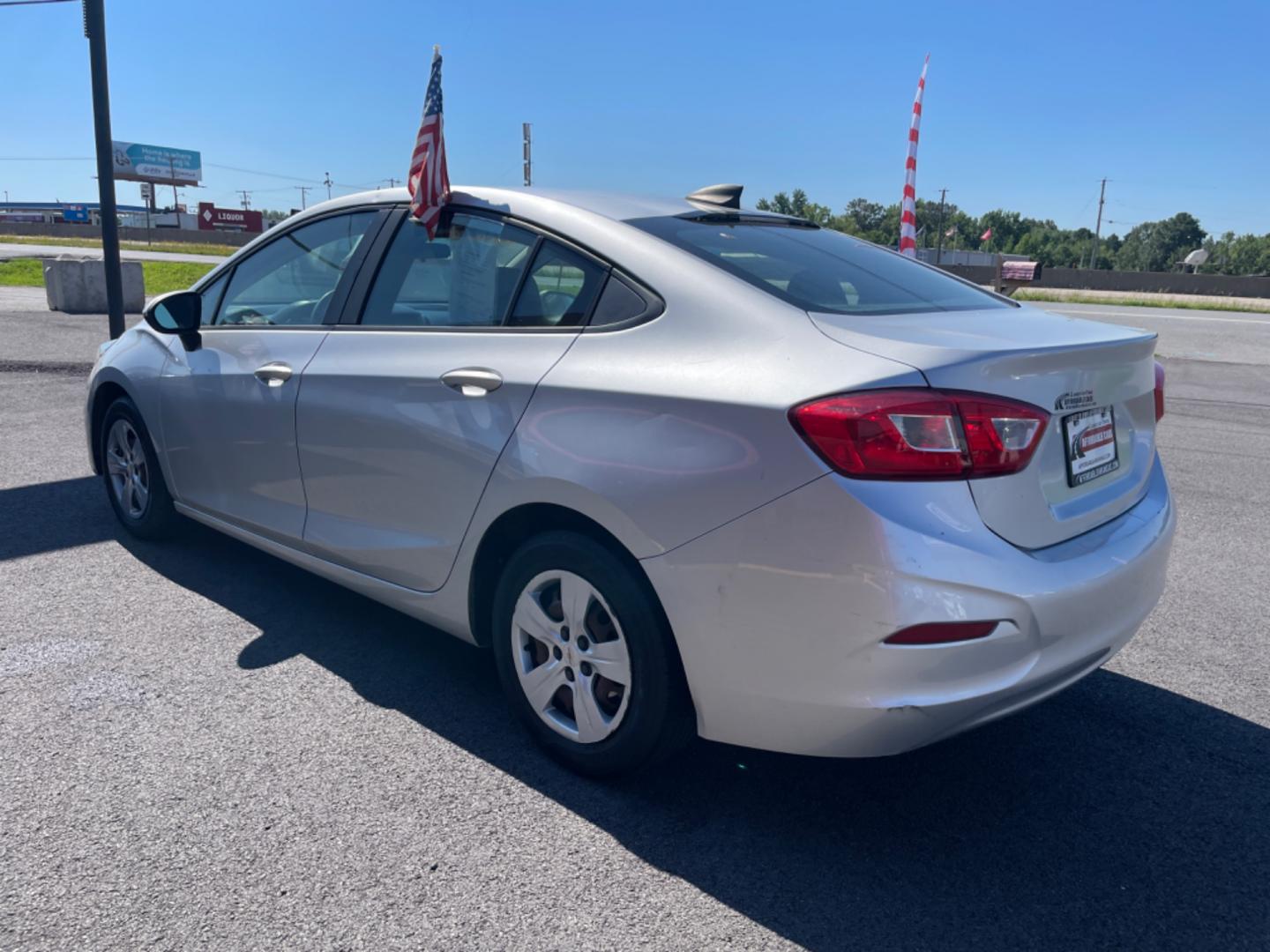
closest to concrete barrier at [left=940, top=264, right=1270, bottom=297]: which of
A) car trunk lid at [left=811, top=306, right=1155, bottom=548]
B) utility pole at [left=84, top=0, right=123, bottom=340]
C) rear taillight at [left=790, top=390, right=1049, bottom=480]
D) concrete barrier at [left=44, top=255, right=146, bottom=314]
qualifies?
concrete barrier at [left=44, top=255, right=146, bottom=314]

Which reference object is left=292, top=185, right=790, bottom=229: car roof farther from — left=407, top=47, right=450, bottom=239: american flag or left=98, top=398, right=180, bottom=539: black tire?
left=98, top=398, right=180, bottom=539: black tire

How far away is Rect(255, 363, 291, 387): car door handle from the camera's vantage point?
3566mm

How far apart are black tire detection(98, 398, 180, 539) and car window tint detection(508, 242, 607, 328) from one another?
2.37 metres

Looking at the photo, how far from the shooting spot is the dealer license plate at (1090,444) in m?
2.44

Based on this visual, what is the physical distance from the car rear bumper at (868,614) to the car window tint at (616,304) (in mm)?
690

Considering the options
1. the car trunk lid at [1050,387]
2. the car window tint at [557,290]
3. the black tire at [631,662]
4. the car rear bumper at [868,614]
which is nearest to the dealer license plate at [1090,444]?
the car trunk lid at [1050,387]

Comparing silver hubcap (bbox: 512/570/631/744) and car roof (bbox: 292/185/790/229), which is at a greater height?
car roof (bbox: 292/185/790/229)

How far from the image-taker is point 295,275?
391 cm

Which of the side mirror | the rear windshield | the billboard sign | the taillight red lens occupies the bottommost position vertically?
the taillight red lens

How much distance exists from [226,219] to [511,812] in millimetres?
104726

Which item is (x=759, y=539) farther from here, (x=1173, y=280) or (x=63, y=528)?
(x=1173, y=280)

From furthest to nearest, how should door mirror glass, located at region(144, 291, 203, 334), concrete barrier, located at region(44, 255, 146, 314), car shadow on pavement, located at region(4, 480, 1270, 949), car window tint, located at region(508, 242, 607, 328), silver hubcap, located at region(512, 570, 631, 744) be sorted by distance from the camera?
1. concrete barrier, located at region(44, 255, 146, 314)
2. door mirror glass, located at region(144, 291, 203, 334)
3. car window tint, located at region(508, 242, 607, 328)
4. silver hubcap, located at region(512, 570, 631, 744)
5. car shadow on pavement, located at region(4, 480, 1270, 949)

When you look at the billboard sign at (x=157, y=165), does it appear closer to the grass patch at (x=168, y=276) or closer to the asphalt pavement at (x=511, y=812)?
the grass patch at (x=168, y=276)

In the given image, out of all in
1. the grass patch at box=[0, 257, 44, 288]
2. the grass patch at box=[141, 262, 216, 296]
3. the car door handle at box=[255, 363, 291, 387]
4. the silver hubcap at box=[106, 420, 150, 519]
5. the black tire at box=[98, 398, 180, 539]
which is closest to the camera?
the car door handle at box=[255, 363, 291, 387]
